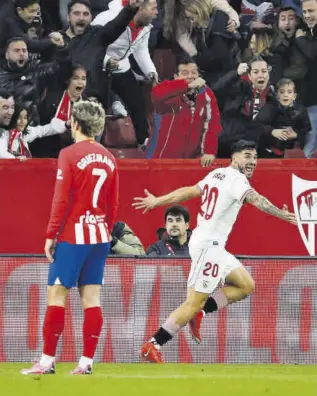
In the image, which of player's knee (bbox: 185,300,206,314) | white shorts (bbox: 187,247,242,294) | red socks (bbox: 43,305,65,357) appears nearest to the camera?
red socks (bbox: 43,305,65,357)

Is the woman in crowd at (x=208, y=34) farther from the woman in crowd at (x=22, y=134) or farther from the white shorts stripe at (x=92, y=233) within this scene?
the white shorts stripe at (x=92, y=233)

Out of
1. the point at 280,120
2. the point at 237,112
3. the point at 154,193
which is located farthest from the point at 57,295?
the point at 280,120

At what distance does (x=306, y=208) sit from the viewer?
45.5 ft

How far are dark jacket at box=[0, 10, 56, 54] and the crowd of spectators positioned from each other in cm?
1

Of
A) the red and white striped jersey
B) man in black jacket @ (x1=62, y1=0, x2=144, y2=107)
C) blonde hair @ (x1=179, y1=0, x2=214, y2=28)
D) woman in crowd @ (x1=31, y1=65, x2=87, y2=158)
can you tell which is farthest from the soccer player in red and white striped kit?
blonde hair @ (x1=179, y1=0, x2=214, y2=28)

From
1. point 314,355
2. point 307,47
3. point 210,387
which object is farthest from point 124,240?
point 210,387

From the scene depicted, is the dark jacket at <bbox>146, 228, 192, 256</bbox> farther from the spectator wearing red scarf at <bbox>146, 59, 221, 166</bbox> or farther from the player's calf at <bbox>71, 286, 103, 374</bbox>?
the player's calf at <bbox>71, 286, 103, 374</bbox>

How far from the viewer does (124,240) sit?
42.1ft

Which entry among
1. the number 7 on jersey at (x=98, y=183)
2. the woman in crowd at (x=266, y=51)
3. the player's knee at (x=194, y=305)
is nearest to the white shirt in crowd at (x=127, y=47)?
the woman in crowd at (x=266, y=51)

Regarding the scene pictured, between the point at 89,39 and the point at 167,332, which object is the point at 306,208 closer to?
the point at 89,39

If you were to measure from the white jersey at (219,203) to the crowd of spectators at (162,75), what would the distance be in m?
2.35

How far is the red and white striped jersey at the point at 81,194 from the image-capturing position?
8648 mm

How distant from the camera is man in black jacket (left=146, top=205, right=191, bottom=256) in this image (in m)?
12.6

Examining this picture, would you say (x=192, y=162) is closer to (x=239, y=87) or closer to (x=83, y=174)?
(x=239, y=87)
